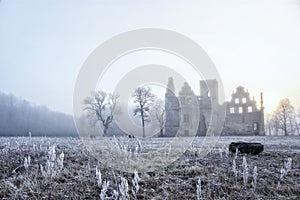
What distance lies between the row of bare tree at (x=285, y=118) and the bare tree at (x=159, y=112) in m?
23.7

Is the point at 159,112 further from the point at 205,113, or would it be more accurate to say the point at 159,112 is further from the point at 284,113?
the point at 284,113

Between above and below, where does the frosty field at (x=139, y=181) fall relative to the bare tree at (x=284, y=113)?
below

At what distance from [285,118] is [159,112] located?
26.3 m

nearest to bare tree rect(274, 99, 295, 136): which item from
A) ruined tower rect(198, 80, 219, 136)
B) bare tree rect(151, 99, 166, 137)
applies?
ruined tower rect(198, 80, 219, 136)

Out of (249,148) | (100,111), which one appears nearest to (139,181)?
(249,148)

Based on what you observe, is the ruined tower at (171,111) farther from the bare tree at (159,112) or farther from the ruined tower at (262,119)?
the ruined tower at (262,119)

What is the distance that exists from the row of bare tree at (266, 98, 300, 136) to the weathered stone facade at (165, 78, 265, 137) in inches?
401

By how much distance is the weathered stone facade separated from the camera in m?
39.9

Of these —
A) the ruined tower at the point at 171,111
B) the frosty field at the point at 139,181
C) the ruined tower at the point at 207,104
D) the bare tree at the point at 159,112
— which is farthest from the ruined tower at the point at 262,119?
the frosty field at the point at 139,181

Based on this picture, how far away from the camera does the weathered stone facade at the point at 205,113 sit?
39.9m

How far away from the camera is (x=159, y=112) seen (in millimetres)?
39906

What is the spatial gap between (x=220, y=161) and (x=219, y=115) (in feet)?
119

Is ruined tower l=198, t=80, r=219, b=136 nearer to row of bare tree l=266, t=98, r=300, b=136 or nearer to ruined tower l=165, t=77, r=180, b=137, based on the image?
ruined tower l=165, t=77, r=180, b=137

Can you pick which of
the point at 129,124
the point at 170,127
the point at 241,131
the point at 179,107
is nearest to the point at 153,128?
the point at 170,127
